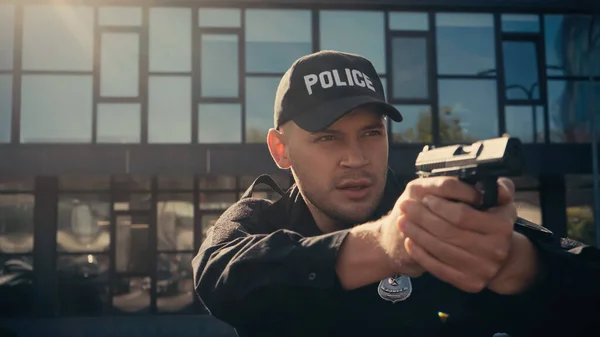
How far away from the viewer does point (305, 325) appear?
5.35 feet

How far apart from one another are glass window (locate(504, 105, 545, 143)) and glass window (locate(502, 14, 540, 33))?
1.70 meters

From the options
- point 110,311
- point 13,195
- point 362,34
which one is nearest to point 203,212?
point 110,311

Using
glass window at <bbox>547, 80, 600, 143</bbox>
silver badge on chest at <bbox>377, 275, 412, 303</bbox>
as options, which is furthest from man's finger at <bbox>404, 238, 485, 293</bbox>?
glass window at <bbox>547, 80, 600, 143</bbox>

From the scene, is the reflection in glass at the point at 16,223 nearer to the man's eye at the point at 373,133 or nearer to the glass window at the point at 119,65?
the glass window at the point at 119,65

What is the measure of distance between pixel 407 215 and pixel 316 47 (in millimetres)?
10361

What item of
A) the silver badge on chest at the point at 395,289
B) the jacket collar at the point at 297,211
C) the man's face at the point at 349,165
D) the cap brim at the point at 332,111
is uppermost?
the cap brim at the point at 332,111

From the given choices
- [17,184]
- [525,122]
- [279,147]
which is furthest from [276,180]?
[279,147]

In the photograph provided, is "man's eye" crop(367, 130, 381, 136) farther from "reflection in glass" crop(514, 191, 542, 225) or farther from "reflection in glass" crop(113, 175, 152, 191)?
"reflection in glass" crop(514, 191, 542, 225)

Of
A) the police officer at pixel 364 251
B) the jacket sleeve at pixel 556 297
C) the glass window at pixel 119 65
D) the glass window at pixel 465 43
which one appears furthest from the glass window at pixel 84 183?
Result: the jacket sleeve at pixel 556 297

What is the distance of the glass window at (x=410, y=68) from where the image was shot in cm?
1126

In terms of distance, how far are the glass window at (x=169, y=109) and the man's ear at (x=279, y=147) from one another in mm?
8802

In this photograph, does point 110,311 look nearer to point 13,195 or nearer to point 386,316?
point 13,195

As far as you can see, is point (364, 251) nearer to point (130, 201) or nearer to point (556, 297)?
point (556, 297)

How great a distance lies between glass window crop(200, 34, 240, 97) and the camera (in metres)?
11.0
